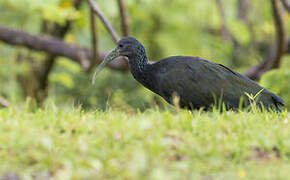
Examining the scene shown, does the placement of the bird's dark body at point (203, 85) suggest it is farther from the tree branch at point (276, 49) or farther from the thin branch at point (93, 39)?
the thin branch at point (93, 39)

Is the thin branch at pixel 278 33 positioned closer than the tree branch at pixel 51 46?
Yes

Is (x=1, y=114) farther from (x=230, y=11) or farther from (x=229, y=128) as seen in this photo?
(x=230, y=11)

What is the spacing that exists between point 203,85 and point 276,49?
515 cm

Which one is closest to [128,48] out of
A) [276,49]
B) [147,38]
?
[276,49]

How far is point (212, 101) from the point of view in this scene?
6426 millimetres

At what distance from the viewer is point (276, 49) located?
11.0 meters

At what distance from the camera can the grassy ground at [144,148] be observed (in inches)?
152

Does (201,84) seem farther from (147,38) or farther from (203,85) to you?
(147,38)

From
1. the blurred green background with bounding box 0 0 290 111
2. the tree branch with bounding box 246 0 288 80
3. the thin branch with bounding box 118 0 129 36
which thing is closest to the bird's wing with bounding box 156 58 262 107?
the tree branch with bounding box 246 0 288 80

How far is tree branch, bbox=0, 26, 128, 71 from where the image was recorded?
12055 mm

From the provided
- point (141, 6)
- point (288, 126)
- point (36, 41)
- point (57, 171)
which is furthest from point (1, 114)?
point (141, 6)

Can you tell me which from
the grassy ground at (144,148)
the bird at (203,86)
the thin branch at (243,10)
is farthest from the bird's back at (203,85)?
the thin branch at (243,10)

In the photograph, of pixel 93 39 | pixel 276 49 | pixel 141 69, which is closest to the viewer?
pixel 141 69

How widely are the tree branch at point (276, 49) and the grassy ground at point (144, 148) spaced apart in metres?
5.52
